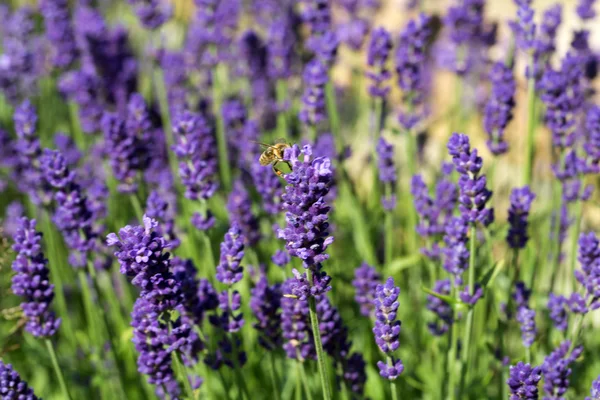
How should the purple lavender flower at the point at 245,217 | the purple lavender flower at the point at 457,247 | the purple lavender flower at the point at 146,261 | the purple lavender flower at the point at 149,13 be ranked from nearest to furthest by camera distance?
the purple lavender flower at the point at 146,261 → the purple lavender flower at the point at 457,247 → the purple lavender flower at the point at 245,217 → the purple lavender flower at the point at 149,13

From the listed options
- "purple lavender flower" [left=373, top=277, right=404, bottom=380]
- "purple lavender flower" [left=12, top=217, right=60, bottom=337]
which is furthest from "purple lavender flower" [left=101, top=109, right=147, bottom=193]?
"purple lavender flower" [left=373, top=277, right=404, bottom=380]

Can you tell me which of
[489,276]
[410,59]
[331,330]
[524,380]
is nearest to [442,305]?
[489,276]

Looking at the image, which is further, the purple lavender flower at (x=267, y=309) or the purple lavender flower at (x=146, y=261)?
the purple lavender flower at (x=267, y=309)

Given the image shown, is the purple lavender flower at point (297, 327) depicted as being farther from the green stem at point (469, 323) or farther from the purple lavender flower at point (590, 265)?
the purple lavender flower at point (590, 265)

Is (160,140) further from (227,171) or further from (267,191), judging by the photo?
(267,191)

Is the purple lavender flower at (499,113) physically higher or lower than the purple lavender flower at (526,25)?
lower

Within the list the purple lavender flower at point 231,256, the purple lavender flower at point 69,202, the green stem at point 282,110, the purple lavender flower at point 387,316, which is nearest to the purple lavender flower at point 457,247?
the purple lavender flower at point 387,316
